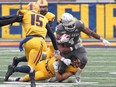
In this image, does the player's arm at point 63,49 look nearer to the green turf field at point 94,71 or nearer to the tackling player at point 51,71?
the tackling player at point 51,71

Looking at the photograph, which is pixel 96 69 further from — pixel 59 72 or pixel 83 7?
pixel 83 7

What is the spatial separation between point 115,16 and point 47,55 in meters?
11.3

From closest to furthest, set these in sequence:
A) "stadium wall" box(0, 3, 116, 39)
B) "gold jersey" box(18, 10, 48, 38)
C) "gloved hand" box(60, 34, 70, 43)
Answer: "gold jersey" box(18, 10, 48, 38), "gloved hand" box(60, 34, 70, 43), "stadium wall" box(0, 3, 116, 39)

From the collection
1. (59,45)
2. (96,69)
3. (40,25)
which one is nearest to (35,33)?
(40,25)

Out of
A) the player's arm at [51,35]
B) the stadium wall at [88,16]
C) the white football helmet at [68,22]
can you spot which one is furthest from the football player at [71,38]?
the stadium wall at [88,16]

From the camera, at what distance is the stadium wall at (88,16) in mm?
21719

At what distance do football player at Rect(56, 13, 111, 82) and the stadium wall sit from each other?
11.8m

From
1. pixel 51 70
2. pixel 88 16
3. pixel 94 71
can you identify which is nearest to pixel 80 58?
→ pixel 51 70

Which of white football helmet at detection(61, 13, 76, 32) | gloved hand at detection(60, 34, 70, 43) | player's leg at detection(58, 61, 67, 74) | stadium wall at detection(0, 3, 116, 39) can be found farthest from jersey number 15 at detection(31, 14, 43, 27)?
stadium wall at detection(0, 3, 116, 39)

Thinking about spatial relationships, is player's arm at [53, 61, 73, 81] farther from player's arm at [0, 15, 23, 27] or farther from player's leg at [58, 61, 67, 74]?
player's arm at [0, 15, 23, 27]

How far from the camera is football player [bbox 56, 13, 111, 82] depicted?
9.61 meters

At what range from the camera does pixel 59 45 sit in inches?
395

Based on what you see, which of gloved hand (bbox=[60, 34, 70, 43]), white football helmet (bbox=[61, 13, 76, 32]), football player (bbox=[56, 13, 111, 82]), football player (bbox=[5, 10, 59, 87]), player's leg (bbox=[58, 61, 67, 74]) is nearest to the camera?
football player (bbox=[5, 10, 59, 87])

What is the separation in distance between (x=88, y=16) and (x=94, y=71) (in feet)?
35.1
